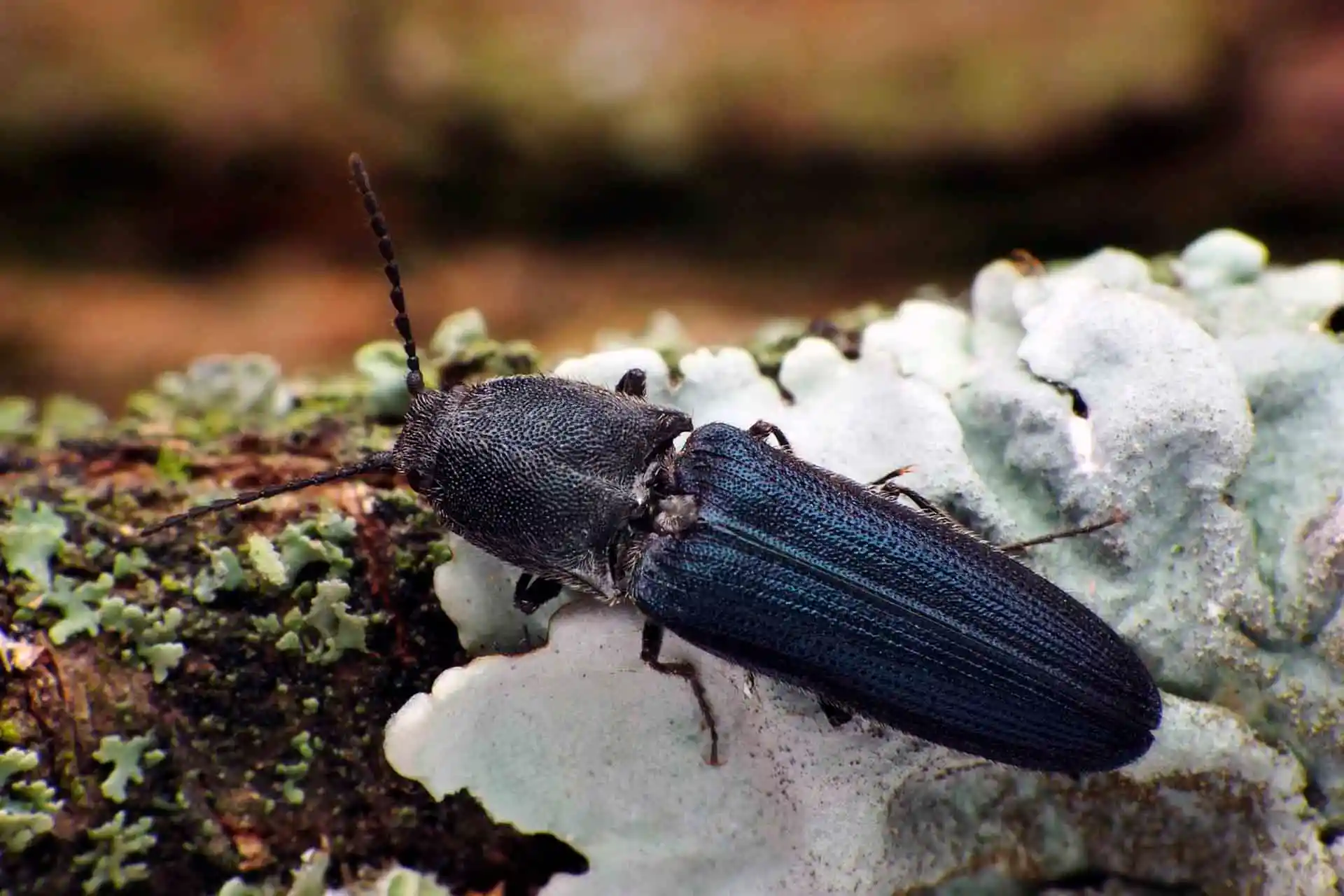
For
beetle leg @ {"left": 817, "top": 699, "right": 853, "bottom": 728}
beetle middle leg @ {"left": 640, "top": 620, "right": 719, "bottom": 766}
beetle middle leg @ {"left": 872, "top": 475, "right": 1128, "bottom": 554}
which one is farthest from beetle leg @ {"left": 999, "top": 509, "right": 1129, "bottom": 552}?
beetle middle leg @ {"left": 640, "top": 620, "right": 719, "bottom": 766}

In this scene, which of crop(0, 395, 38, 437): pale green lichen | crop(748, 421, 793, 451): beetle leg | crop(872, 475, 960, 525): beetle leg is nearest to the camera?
crop(872, 475, 960, 525): beetle leg

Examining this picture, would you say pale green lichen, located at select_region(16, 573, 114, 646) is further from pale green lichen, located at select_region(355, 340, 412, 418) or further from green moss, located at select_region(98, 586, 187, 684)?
pale green lichen, located at select_region(355, 340, 412, 418)

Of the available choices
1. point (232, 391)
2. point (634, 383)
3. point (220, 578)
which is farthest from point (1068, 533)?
point (232, 391)

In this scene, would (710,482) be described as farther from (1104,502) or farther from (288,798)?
(288,798)

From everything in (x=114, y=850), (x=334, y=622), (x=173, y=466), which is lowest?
(x=114, y=850)

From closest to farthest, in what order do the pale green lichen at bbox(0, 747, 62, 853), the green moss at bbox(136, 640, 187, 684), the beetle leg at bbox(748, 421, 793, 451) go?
the pale green lichen at bbox(0, 747, 62, 853), the green moss at bbox(136, 640, 187, 684), the beetle leg at bbox(748, 421, 793, 451)

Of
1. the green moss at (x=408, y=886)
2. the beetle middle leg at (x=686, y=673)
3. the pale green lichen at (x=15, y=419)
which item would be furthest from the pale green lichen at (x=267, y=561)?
the pale green lichen at (x=15, y=419)

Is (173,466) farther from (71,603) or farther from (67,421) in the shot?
(67,421)
